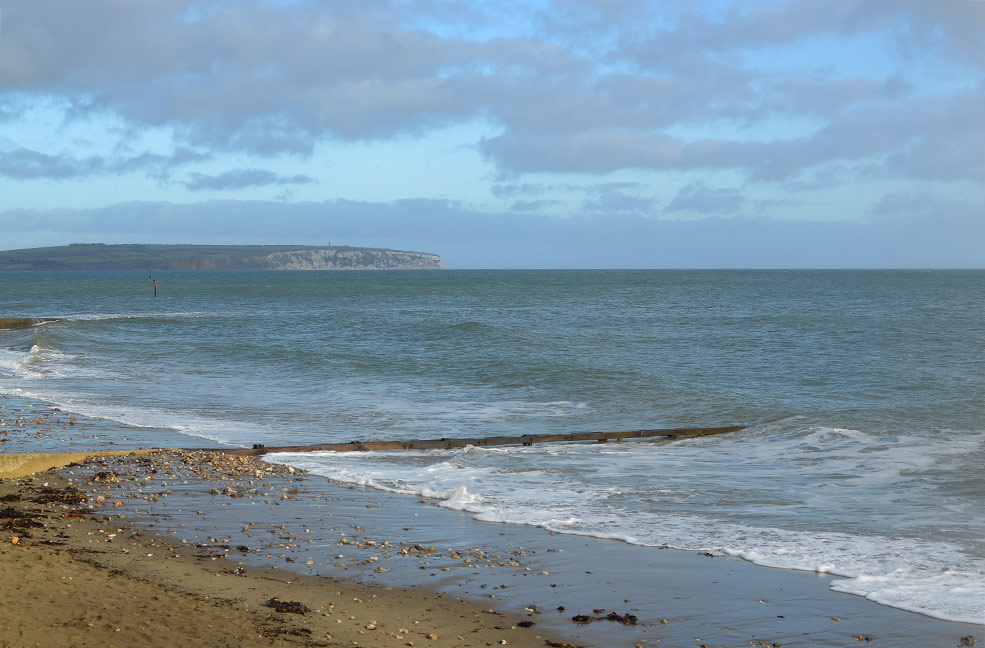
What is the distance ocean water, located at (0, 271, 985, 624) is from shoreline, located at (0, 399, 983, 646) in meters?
0.54

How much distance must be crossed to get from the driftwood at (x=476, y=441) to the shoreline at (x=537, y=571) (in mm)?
3011

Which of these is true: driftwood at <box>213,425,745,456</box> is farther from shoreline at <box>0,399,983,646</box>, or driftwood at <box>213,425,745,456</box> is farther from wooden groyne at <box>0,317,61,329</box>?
wooden groyne at <box>0,317,61,329</box>

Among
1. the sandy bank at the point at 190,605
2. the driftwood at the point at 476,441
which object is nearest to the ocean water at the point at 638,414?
the driftwood at the point at 476,441

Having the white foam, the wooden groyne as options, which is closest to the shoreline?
the white foam

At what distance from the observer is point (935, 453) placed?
1395 cm

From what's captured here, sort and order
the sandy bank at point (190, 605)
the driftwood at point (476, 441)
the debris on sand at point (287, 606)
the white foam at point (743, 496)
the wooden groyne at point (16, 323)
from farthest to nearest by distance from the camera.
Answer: the wooden groyne at point (16, 323) → the driftwood at point (476, 441) → the white foam at point (743, 496) → the debris on sand at point (287, 606) → the sandy bank at point (190, 605)

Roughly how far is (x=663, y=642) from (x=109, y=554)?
5064mm

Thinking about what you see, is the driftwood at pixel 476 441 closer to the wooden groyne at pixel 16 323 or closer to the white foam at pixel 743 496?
the white foam at pixel 743 496

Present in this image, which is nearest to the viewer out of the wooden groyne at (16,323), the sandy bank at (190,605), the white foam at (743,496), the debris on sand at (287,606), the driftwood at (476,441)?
the sandy bank at (190,605)

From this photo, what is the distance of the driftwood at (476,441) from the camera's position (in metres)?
14.0

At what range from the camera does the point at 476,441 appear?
14938 millimetres

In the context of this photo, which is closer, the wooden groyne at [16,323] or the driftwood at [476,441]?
the driftwood at [476,441]

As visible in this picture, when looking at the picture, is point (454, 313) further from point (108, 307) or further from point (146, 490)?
point (146, 490)

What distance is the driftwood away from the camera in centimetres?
1400
